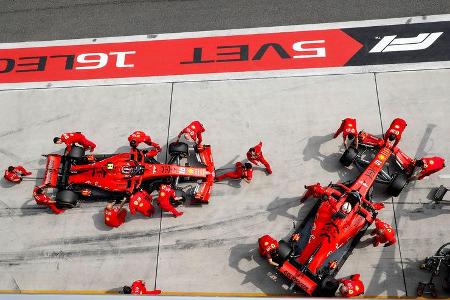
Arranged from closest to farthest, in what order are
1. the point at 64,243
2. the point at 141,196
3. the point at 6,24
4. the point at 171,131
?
the point at 141,196
the point at 64,243
the point at 171,131
the point at 6,24

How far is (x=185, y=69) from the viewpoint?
44.6 feet

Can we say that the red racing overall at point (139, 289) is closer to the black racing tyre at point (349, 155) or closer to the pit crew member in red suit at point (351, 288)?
the pit crew member in red suit at point (351, 288)

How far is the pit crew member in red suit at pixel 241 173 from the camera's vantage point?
11.2 meters

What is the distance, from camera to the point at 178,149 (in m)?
11.5

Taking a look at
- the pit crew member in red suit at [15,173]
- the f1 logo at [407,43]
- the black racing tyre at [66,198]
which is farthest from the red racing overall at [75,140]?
the f1 logo at [407,43]

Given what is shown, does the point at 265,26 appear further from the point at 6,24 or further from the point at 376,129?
the point at 6,24

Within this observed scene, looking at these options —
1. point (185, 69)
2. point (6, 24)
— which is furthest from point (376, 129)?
point (6, 24)

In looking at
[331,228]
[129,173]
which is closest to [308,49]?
[331,228]

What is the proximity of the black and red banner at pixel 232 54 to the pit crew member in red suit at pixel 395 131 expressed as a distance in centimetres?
259

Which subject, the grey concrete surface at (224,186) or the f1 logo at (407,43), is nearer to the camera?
the grey concrete surface at (224,186)

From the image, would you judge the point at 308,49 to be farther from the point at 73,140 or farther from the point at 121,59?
the point at 73,140

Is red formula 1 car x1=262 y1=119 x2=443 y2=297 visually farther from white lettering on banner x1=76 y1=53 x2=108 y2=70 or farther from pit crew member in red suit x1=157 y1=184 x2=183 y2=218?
white lettering on banner x1=76 y1=53 x2=108 y2=70

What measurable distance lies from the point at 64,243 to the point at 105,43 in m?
6.13

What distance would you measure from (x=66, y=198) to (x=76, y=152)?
1163 mm
